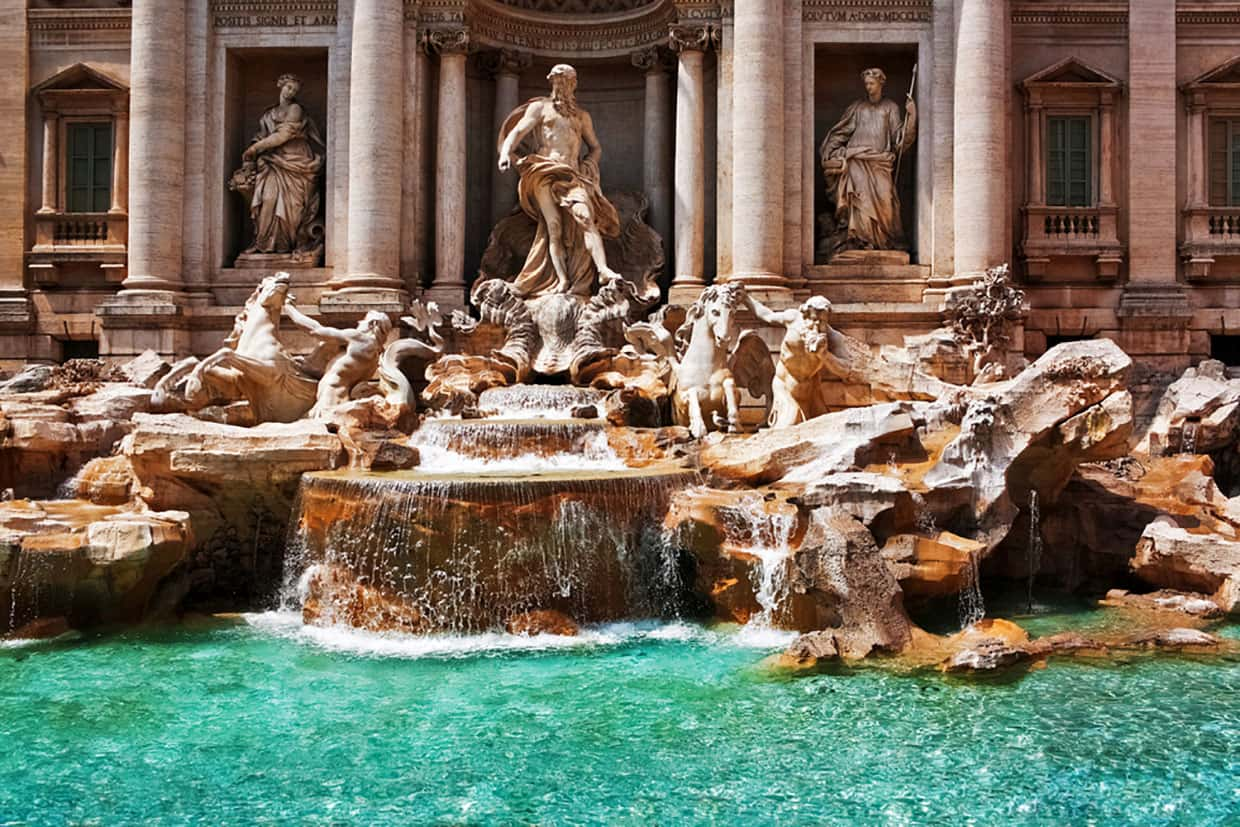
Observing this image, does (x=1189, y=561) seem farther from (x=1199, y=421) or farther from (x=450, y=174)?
(x=450, y=174)

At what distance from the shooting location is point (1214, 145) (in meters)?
17.2

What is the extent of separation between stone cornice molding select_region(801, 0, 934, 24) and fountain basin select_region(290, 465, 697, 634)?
929 centimetres

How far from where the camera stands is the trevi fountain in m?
6.54

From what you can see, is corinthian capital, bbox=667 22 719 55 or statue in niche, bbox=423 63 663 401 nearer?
statue in niche, bbox=423 63 663 401

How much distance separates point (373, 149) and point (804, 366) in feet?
24.3

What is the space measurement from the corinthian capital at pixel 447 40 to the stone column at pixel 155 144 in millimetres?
3723

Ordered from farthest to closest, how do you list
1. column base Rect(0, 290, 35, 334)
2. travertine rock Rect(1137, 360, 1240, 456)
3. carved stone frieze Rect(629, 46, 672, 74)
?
carved stone frieze Rect(629, 46, 672, 74) → column base Rect(0, 290, 35, 334) → travertine rock Rect(1137, 360, 1240, 456)

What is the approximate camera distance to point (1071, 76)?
16875mm

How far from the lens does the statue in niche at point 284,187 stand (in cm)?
1691

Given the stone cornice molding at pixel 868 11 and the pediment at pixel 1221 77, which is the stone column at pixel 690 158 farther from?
the pediment at pixel 1221 77

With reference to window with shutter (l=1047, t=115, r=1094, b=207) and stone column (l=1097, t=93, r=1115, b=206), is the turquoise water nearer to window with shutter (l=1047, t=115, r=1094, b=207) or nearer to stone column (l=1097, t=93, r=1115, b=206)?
stone column (l=1097, t=93, r=1115, b=206)

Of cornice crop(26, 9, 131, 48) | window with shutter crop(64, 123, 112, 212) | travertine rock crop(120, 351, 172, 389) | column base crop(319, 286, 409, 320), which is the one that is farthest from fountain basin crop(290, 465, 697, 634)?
cornice crop(26, 9, 131, 48)

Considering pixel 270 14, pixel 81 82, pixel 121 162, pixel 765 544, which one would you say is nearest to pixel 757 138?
pixel 270 14

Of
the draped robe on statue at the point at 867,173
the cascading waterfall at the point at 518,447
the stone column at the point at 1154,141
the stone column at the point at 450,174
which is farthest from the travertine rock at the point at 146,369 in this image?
the stone column at the point at 1154,141
